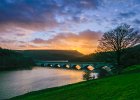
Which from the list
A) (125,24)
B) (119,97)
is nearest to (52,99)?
(119,97)

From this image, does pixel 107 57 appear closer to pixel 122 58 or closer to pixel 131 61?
pixel 122 58

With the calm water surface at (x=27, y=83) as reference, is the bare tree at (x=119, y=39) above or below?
above

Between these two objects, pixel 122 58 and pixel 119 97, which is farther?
pixel 122 58

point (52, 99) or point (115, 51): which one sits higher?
point (115, 51)

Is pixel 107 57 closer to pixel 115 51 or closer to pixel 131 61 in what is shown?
pixel 115 51

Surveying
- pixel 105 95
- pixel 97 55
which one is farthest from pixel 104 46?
pixel 105 95

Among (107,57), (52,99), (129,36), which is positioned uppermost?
(129,36)

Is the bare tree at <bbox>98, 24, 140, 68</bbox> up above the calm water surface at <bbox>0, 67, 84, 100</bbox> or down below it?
above

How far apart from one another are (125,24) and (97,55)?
11708 mm

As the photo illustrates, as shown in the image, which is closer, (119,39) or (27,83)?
(119,39)

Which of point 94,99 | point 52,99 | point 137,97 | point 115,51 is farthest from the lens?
point 115,51

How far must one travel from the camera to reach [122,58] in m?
79.8

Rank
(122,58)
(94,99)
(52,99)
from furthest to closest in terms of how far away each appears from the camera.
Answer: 1. (122,58)
2. (52,99)
3. (94,99)

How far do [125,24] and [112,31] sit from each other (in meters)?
4.23
